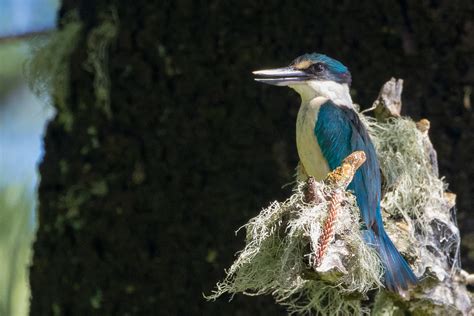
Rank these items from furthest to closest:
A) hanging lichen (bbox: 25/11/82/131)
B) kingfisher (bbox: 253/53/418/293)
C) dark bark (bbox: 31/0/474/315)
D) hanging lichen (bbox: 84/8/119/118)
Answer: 1. hanging lichen (bbox: 25/11/82/131)
2. hanging lichen (bbox: 84/8/119/118)
3. dark bark (bbox: 31/0/474/315)
4. kingfisher (bbox: 253/53/418/293)

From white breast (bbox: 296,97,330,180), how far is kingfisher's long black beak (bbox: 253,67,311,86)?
83 millimetres

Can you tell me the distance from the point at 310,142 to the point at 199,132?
49 centimetres

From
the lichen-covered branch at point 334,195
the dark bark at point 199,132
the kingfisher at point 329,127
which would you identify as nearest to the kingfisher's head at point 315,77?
the kingfisher at point 329,127

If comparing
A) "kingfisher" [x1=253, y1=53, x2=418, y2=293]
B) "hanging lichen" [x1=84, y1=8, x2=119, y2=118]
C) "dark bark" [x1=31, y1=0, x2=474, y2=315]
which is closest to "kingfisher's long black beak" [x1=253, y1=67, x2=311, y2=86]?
"kingfisher" [x1=253, y1=53, x2=418, y2=293]

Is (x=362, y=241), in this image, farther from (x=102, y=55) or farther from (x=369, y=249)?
(x=102, y=55)

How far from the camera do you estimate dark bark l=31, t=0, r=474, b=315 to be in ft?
12.7

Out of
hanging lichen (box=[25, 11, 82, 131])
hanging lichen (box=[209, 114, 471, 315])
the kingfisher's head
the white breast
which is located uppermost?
hanging lichen (box=[25, 11, 82, 131])

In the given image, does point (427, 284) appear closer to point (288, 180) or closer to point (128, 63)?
point (288, 180)

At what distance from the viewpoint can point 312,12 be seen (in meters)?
3.94

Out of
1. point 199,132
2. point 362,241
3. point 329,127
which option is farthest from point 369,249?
point 199,132

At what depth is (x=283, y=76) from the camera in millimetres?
3734

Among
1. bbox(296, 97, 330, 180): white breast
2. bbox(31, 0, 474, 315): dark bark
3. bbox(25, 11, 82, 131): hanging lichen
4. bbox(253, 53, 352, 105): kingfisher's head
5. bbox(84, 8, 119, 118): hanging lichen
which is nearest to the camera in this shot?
bbox(296, 97, 330, 180): white breast

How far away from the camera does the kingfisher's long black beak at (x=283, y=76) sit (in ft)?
12.0

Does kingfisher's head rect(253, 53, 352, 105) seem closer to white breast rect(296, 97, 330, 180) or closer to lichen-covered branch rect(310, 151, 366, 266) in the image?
white breast rect(296, 97, 330, 180)
